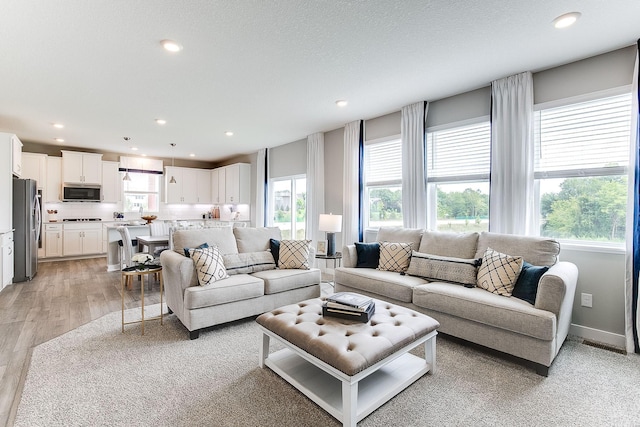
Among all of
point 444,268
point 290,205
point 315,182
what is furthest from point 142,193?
point 444,268

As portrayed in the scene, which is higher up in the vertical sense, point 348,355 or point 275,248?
point 275,248

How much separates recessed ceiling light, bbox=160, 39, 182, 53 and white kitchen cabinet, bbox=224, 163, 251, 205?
16.6 feet

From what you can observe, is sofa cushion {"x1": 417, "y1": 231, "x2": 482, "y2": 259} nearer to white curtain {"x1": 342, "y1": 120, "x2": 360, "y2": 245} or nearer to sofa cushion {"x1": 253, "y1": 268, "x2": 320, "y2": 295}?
sofa cushion {"x1": 253, "y1": 268, "x2": 320, "y2": 295}

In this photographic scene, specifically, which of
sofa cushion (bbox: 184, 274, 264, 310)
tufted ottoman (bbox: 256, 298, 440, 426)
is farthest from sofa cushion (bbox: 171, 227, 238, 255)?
tufted ottoman (bbox: 256, 298, 440, 426)

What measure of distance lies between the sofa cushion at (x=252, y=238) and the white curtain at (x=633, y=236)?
11.9ft

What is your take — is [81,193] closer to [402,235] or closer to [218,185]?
[218,185]

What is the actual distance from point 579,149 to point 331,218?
9.58ft

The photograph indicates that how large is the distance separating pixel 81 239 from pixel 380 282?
24.3ft

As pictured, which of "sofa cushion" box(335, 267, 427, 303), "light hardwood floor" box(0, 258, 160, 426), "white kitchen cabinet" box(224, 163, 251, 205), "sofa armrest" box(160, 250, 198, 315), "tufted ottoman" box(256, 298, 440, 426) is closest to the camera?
"tufted ottoman" box(256, 298, 440, 426)

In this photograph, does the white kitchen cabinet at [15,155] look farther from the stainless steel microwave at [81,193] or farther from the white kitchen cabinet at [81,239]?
the white kitchen cabinet at [81,239]

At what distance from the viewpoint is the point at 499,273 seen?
2.71 meters

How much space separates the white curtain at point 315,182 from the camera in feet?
18.6

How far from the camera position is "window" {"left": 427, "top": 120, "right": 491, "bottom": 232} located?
3691 mm

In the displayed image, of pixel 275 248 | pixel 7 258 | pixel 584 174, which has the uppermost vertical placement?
pixel 584 174
